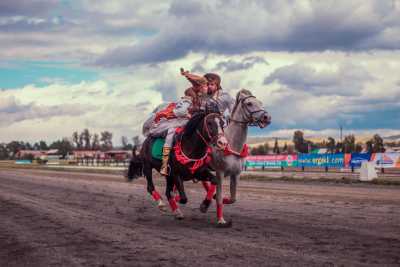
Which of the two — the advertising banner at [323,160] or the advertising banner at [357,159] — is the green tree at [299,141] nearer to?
the advertising banner at [323,160]

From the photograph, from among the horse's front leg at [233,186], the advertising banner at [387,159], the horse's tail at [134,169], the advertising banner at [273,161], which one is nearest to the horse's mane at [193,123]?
the horse's front leg at [233,186]

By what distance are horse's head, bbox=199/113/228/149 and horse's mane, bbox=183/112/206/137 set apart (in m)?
0.17

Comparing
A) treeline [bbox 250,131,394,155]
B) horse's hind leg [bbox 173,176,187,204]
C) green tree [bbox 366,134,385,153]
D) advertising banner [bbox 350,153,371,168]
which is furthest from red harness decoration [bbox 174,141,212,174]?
treeline [bbox 250,131,394,155]

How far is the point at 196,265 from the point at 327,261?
158 cm

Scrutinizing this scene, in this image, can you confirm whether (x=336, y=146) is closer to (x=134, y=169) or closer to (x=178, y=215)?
(x=134, y=169)

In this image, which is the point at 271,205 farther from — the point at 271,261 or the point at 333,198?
the point at 271,261

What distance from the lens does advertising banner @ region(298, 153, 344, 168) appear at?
A: 39700mm

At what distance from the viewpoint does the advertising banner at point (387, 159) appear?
35844 mm

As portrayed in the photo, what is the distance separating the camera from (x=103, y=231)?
1027 centimetres

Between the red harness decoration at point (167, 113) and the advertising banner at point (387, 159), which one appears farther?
the advertising banner at point (387, 159)

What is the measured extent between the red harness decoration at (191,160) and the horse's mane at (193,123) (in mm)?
301

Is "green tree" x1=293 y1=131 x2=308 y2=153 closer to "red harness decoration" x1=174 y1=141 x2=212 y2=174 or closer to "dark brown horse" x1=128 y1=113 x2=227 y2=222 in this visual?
"dark brown horse" x1=128 y1=113 x2=227 y2=222

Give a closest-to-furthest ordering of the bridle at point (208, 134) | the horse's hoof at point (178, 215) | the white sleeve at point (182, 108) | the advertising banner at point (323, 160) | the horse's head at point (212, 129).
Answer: the horse's head at point (212, 129), the bridle at point (208, 134), the horse's hoof at point (178, 215), the white sleeve at point (182, 108), the advertising banner at point (323, 160)

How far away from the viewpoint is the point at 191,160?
11.1m
